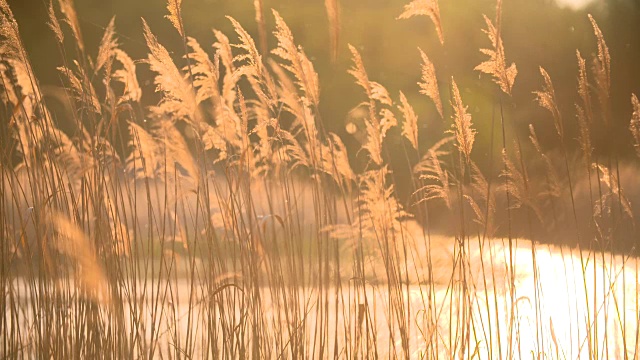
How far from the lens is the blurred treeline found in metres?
5.18

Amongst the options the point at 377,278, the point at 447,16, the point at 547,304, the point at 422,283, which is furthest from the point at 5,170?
the point at 447,16

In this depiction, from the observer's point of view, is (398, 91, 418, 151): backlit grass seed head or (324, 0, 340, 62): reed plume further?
(398, 91, 418, 151): backlit grass seed head

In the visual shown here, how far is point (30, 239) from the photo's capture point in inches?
81.0

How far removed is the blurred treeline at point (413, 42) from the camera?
17.0 ft

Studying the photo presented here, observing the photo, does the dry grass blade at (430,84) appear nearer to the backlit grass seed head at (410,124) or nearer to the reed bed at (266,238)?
the reed bed at (266,238)

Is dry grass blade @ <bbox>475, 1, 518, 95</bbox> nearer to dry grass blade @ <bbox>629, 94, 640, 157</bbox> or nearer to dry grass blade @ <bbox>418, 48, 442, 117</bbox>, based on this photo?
dry grass blade @ <bbox>418, 48, 442, 117</bbox>

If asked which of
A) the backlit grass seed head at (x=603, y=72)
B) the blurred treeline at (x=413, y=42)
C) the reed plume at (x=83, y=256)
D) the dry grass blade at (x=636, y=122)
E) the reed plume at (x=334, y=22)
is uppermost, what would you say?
the blurred treeline at (x=413, y=42)

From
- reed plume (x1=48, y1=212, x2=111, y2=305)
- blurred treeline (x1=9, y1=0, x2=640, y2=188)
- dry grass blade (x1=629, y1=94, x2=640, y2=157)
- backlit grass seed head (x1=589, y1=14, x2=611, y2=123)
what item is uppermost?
blurred treeline (x1=9, y1=0, x2=640, y2=188)

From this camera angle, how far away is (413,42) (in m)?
6.00

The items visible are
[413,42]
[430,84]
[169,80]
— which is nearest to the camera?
[169,80]

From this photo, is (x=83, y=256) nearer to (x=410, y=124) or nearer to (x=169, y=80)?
(x=169, y=80)

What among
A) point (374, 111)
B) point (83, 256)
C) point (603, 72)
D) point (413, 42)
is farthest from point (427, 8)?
point (413, 42)

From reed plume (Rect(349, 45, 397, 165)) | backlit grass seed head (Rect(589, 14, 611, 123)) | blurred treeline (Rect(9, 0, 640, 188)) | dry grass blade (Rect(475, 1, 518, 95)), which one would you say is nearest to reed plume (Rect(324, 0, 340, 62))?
reed plume (Rect(349, 45, 397, 165))

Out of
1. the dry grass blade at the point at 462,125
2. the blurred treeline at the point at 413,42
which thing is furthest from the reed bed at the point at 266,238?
the blurred treeline at the point at 413,42
